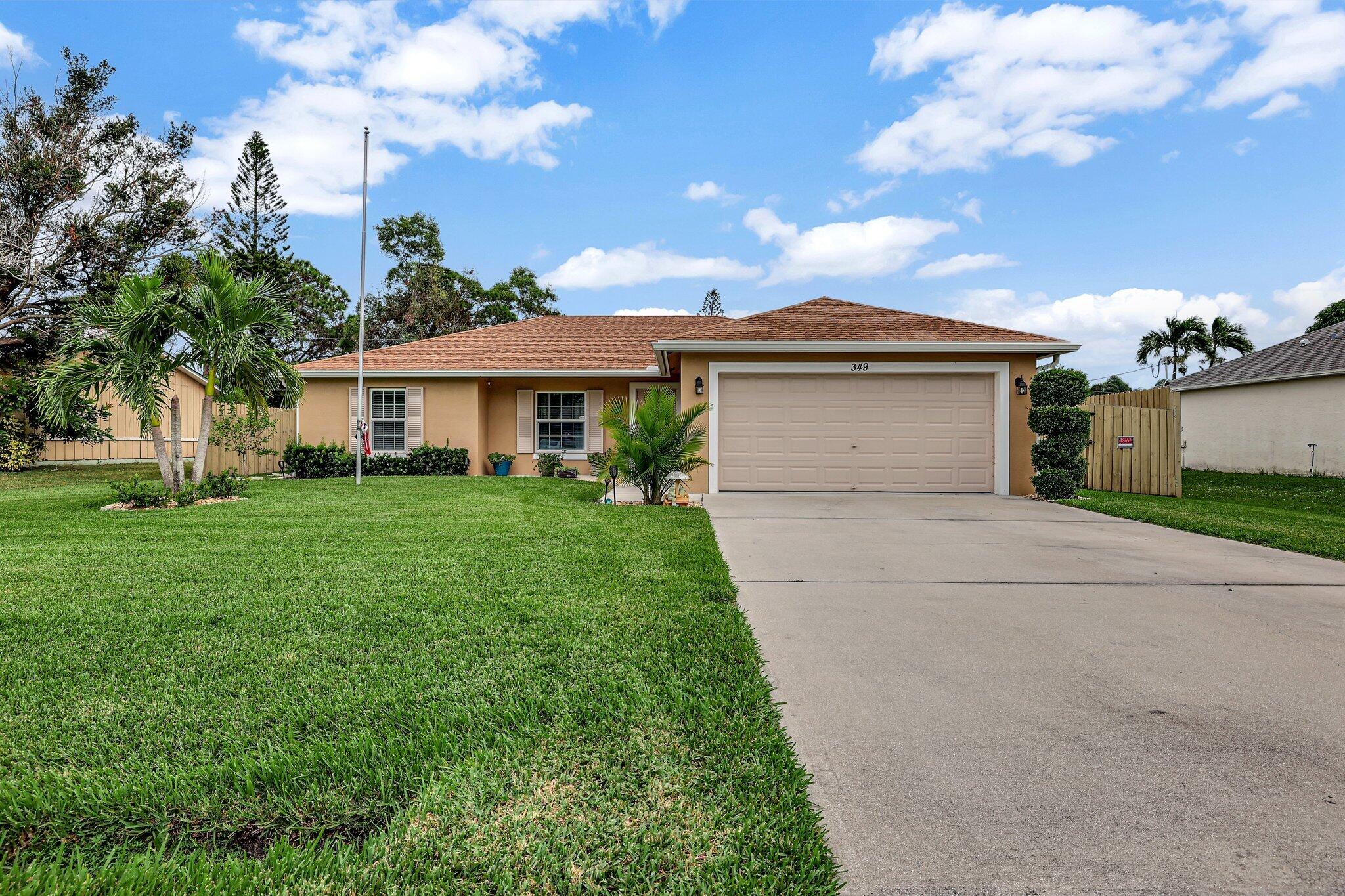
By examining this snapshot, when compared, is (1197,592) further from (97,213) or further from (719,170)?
(97,213)

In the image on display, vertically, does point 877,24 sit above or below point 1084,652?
above

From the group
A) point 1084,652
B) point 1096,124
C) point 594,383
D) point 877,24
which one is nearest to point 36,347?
point 594,383

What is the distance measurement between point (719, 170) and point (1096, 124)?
8.22m

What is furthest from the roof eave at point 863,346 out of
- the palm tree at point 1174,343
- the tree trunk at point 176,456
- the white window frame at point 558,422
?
the palm tree at point 1174,343

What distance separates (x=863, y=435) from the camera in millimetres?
11562

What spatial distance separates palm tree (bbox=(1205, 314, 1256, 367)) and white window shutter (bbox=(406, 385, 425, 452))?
31.9 metres

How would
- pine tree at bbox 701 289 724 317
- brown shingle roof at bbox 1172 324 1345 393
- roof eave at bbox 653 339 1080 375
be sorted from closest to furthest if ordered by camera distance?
1. roof eave at bbox 653 339 1080 375
2. brown shingle roof at bbox 1172 324 1345 393
3. pine tree at bbox 701 289 724 317

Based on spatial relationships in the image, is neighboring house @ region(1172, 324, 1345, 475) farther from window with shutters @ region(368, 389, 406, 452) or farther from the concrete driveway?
window with shutters @ region(368, 389, 406, 452)

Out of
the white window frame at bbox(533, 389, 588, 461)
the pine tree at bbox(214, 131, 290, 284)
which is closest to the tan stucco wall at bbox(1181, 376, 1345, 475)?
the white window frame at bbox(533, 389, 588, 461)

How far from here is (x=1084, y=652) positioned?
134 inches

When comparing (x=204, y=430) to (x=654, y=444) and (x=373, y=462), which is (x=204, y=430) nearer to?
(x=373, y=462)

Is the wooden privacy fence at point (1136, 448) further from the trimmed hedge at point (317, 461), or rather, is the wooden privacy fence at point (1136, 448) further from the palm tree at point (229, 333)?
the trimmed hedge at point (317, 461)

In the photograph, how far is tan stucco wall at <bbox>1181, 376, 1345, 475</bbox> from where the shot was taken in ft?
52.9

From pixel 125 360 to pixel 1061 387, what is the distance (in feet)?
44.3
